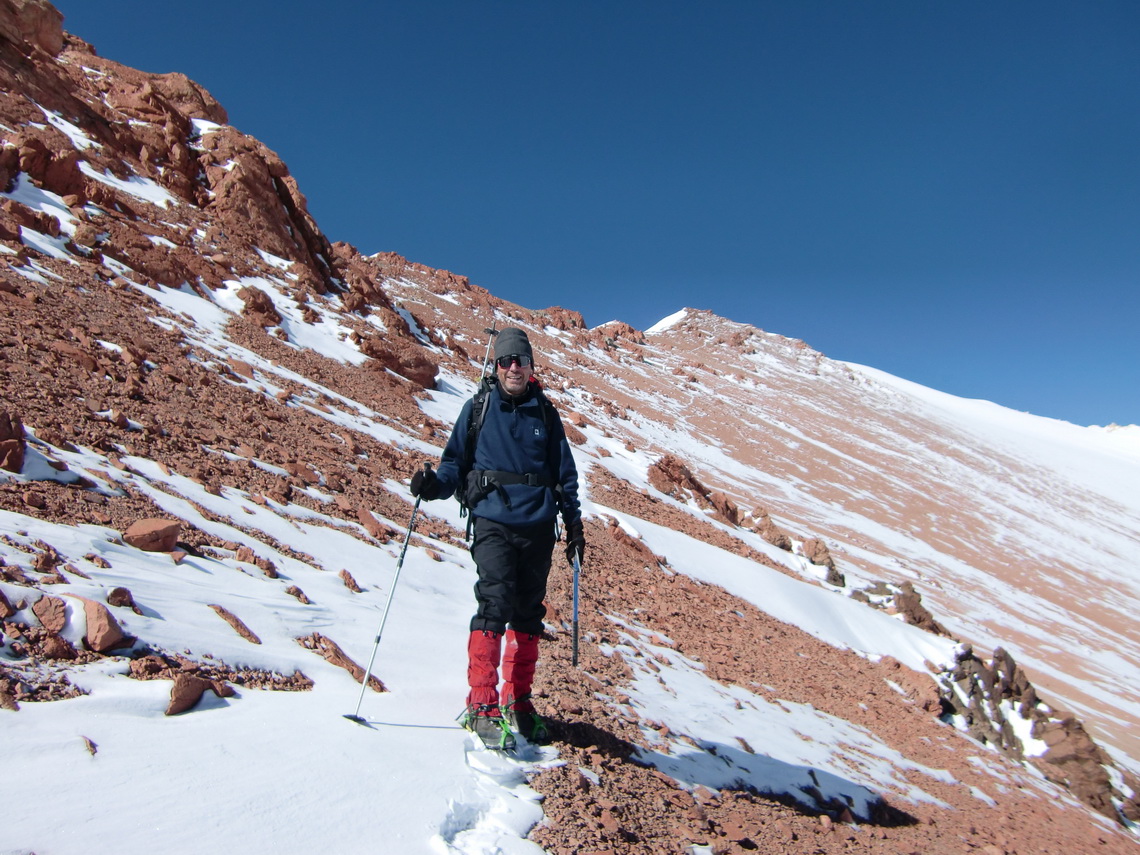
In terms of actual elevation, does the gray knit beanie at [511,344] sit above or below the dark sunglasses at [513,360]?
above

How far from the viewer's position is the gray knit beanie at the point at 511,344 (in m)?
Result: 3.62

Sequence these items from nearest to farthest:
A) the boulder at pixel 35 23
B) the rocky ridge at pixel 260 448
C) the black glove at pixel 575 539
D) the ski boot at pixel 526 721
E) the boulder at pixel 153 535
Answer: the rocky ridge at pixel 260 448 < the ski boot at pixel 526 721 < the black glove at pixel 575 539 < the boulder at pixel 153 535 < the boulder at pixel 35 23

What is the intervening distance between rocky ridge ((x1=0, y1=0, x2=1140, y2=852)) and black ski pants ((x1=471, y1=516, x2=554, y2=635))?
2.58 ft

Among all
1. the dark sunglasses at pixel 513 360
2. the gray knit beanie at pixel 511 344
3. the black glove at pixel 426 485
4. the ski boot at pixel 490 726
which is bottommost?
the ski boot at pixel 490 726

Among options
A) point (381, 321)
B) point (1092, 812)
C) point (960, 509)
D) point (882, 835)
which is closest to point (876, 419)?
point (960, 509)

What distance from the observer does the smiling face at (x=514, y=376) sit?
361 cm

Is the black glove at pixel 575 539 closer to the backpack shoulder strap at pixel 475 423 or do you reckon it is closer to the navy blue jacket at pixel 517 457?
the navy blue jacket at pixel 517 457

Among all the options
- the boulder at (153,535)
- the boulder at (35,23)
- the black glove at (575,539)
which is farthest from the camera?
the boulder at (35,23)

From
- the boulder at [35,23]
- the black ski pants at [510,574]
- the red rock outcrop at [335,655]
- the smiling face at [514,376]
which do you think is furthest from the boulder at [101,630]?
the boulder at [35,23]

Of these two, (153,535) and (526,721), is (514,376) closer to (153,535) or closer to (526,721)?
(526,721)

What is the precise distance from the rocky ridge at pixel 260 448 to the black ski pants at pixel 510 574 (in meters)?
0.79

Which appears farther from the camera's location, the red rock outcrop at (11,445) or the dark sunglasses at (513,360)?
the red rock outcrop at (11,445)

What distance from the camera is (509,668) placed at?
11.5 feet

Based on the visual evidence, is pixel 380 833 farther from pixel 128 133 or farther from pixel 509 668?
pixel 128 133
